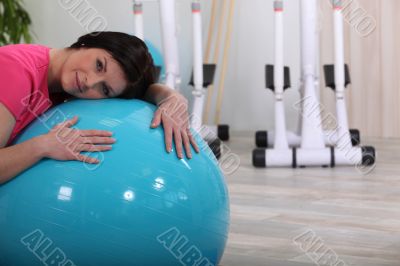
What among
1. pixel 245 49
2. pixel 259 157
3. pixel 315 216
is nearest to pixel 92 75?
pixel 315 216

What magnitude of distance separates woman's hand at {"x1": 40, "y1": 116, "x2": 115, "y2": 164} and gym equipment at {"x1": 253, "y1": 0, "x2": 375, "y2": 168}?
2.46 m

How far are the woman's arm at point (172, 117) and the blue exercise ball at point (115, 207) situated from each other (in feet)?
0.08

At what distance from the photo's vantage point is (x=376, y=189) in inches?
142

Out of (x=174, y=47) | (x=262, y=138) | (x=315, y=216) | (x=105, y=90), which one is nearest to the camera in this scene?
(x=105, y=90)

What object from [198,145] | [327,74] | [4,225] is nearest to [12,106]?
[4,225]

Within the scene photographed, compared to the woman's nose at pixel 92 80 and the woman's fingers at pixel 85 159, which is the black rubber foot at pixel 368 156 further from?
the woman's fingers at pixel 85 159

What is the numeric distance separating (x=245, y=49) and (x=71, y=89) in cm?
386

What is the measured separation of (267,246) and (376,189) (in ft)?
3.96

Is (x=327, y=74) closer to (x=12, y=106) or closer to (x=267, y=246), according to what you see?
(x=267, y=246)

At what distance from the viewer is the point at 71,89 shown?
2035 mm

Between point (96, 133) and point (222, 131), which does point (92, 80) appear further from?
point (222, 131)

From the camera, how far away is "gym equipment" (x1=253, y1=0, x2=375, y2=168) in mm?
4246

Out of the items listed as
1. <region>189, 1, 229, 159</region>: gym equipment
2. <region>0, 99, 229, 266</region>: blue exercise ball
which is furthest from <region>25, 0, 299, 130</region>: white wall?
<region>0, 99, 229, 266</region>: blue exercise ball

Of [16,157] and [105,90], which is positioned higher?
[105,90]
